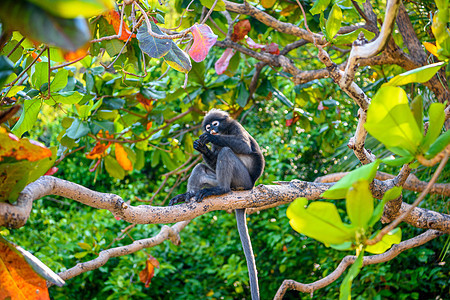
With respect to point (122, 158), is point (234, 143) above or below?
above

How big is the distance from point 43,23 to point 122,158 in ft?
10.9

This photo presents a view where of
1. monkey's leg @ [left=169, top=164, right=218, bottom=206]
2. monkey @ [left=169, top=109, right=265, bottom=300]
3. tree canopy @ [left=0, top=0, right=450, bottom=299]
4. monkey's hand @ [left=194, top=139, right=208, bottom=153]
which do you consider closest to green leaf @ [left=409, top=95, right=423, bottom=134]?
tree canopy @ [left=0, top=0, right=450, bottom=299]

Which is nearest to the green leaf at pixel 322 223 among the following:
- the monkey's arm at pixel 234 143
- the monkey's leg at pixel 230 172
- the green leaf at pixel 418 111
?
the green leaf at pixel 418 111

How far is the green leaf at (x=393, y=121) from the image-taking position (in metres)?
1.22

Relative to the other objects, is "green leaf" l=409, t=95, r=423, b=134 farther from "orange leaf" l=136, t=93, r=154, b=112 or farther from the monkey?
"orange leaf" l=136, t=93, r=154, b=112

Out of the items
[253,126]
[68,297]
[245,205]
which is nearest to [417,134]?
[245,205]

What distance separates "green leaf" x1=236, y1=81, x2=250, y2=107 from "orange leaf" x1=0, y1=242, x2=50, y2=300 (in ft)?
9.92

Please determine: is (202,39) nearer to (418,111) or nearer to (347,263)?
(418,111)

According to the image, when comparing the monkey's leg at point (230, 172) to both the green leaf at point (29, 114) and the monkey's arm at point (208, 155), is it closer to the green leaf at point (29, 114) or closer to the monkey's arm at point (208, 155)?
the monkey's arm at point (208, 155)

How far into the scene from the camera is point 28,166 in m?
1.42

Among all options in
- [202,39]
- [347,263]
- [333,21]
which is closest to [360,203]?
[333,21]

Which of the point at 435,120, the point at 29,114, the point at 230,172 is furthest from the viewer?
the point at 230,172

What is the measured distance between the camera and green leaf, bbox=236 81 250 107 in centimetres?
424

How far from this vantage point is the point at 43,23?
0.76 m
